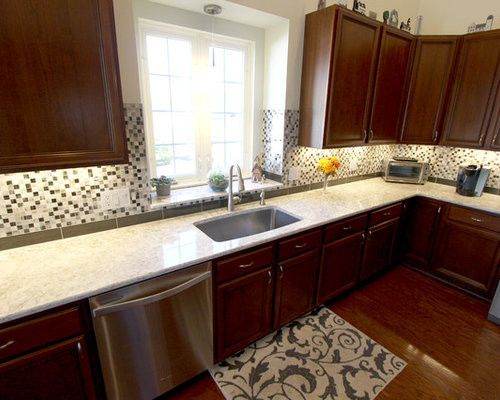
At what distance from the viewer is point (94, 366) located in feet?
4.27

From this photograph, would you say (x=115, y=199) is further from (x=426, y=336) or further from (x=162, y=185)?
(x=426, y=336)

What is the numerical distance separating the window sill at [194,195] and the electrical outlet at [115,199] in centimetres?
19

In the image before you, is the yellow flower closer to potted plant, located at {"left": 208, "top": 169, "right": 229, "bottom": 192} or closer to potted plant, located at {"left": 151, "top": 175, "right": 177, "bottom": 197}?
potted plant, located at {"left": 208, "top": 169, "right": 229, "bottom": 192}

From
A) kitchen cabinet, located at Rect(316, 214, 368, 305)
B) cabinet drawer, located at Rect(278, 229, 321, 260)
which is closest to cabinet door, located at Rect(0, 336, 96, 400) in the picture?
cabinet drawer, located at Rect(278, 229, 321, 260)

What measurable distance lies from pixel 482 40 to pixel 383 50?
903 mm

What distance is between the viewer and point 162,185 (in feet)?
6.73

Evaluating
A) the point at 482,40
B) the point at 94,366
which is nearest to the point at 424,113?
the point at 482,40

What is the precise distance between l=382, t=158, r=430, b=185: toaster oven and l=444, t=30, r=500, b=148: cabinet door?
0.38 metres

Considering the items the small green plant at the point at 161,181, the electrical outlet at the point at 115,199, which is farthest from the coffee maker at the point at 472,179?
the electrical outlet at the point at 115,199

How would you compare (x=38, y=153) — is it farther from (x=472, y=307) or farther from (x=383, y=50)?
(x=472, y=307)

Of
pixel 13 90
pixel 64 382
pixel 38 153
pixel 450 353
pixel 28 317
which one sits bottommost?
pixel 450 353

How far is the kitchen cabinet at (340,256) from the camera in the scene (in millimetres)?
2156

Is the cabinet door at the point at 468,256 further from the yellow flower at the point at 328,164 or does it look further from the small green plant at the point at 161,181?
the small green plant at the point at 161,181

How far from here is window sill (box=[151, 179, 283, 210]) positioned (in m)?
1.98
